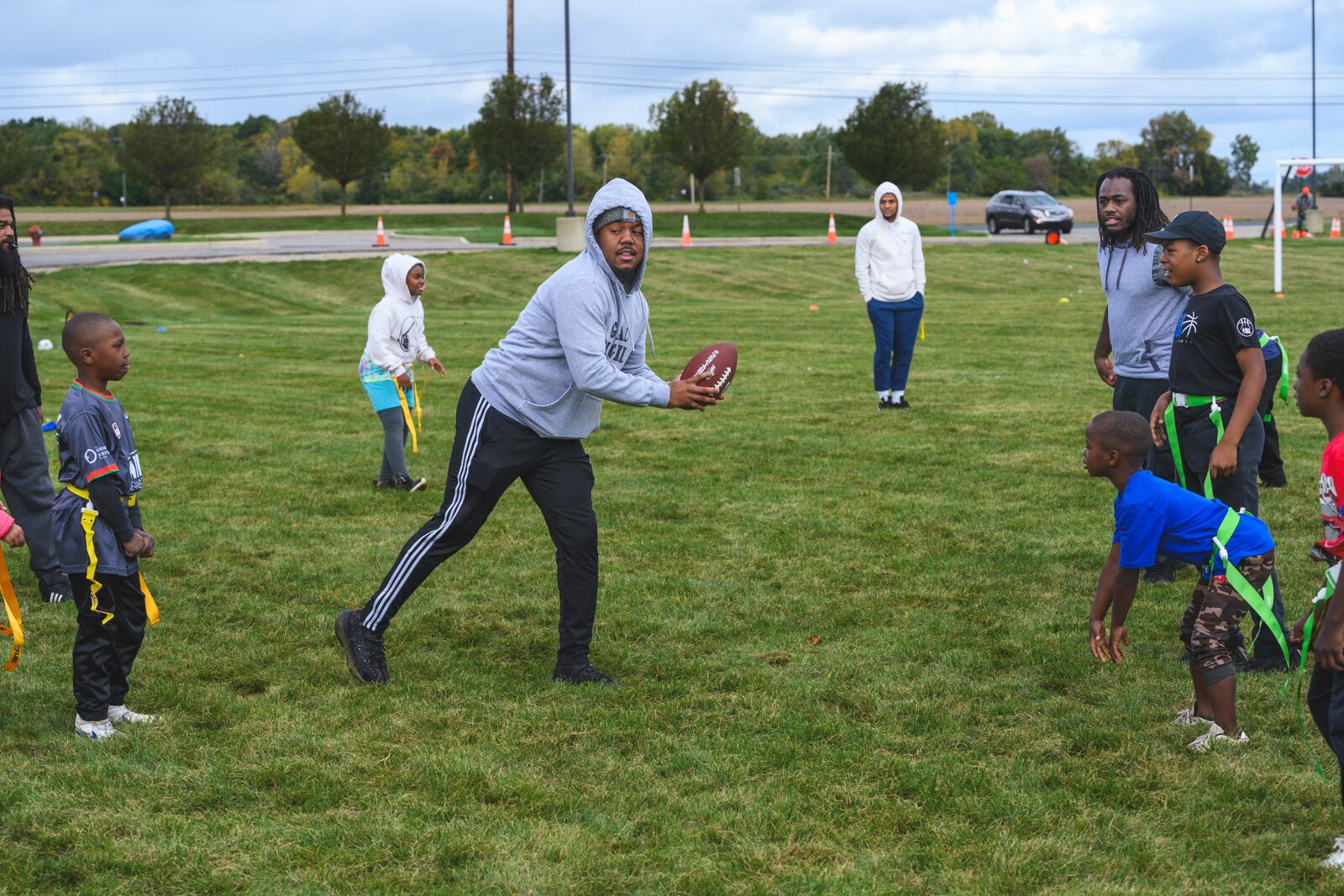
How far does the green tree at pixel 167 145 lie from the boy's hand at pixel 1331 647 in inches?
1974

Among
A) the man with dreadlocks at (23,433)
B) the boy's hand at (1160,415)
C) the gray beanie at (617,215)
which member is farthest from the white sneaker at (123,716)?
the boy's hand at (1160,415)

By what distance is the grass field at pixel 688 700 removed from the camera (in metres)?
4.08

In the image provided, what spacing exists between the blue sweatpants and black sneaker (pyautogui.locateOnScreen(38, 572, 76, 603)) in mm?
7707

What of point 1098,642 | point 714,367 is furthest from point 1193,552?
point 714,367

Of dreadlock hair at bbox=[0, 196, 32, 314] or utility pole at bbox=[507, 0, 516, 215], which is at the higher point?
utility pole at bbox=[507, 0, 516, 215]

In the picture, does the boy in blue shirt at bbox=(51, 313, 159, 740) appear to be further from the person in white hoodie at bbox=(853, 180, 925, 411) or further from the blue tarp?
the blue tarp

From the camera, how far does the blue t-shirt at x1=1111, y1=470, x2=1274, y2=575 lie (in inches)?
183

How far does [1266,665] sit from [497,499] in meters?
3.34

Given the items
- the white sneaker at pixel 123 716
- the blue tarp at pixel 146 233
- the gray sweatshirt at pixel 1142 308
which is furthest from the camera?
the blue tarp at pixel 146 233

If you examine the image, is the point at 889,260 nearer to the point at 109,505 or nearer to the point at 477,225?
the point at 109,505

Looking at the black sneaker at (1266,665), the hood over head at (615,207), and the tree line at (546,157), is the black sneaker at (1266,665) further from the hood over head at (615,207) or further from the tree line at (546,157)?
the tree line at (546,157)

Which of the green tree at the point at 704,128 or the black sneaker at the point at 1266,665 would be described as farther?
the green tree at the point at 704,128

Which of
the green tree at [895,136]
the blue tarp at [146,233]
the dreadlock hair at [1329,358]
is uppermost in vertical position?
the green tree at [895,136]

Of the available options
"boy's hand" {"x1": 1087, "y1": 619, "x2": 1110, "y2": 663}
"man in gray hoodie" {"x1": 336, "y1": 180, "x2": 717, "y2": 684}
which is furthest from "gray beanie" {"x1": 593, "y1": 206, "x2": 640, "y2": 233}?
"boy's hand" {"x1": 1087, "y1": 619, "x2": 1110, "y2": 663}
